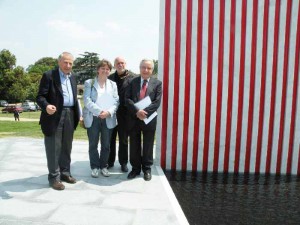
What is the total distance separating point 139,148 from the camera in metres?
4.06

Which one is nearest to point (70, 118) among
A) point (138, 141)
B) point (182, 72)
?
point (138, 141)

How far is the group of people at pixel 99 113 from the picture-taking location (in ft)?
11.2

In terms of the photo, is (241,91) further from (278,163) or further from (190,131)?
(278,163)

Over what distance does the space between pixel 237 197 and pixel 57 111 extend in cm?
222

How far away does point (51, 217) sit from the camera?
2.69 metres

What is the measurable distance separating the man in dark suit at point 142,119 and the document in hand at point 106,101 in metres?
0.21

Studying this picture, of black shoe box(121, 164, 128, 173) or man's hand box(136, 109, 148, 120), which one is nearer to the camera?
man's hand box(136, 109, 148, 120)

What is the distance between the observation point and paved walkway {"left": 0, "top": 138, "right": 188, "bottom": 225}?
8.87ft

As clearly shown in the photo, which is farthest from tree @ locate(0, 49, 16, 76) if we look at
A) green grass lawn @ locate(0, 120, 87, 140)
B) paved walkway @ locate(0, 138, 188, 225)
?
paved walkway @ locate(0, 138, 188, 225)

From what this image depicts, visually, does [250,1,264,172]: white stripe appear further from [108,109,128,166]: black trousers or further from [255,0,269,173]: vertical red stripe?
[108,109,128,166]: black trousers

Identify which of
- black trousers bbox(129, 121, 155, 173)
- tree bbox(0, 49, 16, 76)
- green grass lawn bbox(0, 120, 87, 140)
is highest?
tree bbox(0, 49, 16, 76)

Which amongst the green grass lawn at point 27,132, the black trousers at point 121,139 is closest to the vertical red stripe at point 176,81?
the black trousers at point 121,139

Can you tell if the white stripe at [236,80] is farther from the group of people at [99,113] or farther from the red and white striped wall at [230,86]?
the group of people at [99,113]

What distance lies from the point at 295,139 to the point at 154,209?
9.03ft
